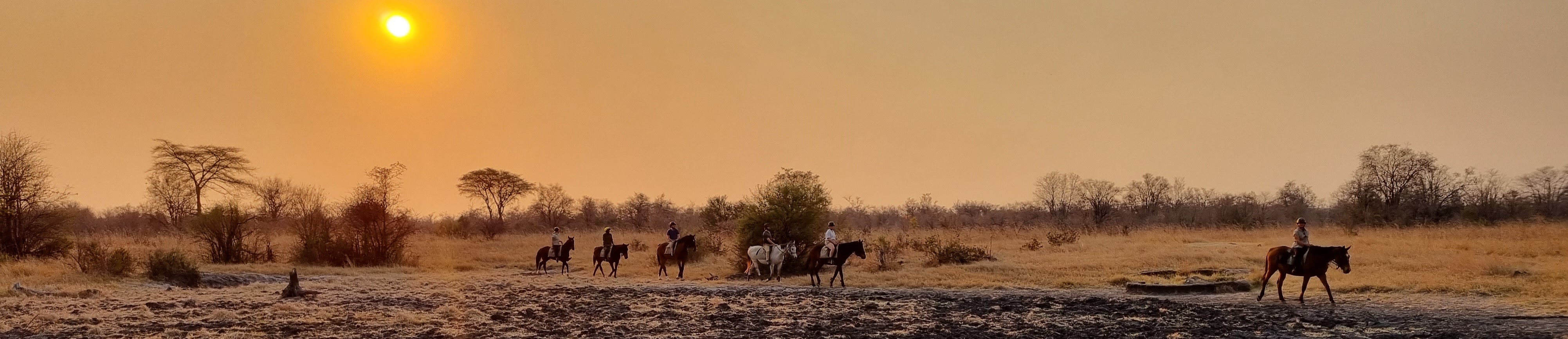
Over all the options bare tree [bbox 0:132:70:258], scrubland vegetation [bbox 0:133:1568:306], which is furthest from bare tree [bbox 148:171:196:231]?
bare tree [bbox 0:132:70:258]

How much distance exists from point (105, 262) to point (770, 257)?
572 inches

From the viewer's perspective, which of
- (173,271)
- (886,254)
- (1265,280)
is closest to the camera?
(1265,280)

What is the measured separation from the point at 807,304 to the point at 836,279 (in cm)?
619

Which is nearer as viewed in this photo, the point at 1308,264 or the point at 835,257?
the point at 1308,264

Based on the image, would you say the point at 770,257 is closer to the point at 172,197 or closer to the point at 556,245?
the point at 556,245

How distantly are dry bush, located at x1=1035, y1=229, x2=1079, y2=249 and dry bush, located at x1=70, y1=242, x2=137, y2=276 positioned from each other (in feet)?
76.2

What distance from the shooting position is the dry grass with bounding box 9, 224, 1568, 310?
15539 millimetres

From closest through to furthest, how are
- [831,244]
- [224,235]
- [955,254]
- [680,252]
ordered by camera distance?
1. [831,244]
2. [680,252]
3. [955,254]
4. [224,235]

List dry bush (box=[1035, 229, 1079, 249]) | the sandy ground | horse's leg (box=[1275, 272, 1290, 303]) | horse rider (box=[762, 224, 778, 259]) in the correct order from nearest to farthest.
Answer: the sandy ground < horse's leg (box=[1275, 272, 1290, 303]) < horse rider (box=[762, 224, 778, 259]) < dry bush (box=[1035, 229, 1079, 249])

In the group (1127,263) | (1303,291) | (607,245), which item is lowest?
(1303,291)

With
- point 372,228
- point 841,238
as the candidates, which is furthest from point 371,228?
point 841,238

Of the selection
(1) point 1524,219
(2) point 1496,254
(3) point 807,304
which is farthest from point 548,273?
(1) point 1524,219

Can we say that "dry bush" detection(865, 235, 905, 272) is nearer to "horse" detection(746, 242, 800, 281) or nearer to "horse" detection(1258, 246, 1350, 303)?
"horse" detection(746, 242, 800, 281)

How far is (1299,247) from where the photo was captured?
45.4 feet
